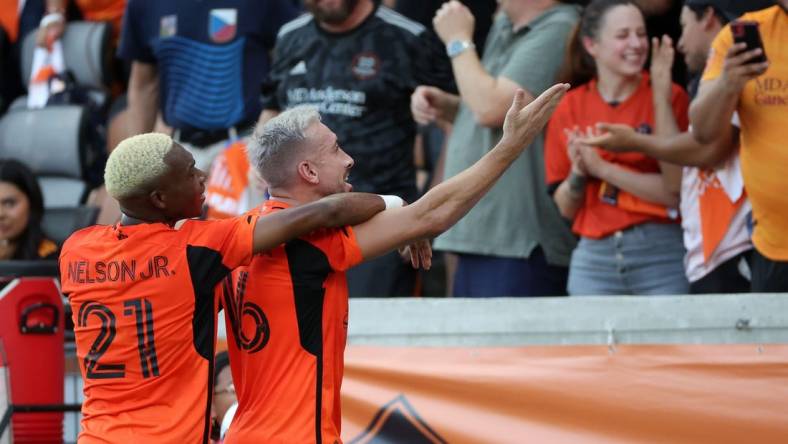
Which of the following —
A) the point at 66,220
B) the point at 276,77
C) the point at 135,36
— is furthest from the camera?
the point at 135,36

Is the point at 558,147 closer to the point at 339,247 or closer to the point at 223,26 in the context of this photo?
the point at 339,247

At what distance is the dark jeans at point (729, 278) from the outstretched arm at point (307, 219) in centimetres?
214

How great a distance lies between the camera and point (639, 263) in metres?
5.66

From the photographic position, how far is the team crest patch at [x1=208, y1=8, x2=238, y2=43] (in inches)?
300

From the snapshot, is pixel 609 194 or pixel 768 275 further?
pixel 609 194

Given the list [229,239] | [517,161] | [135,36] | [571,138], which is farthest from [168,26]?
[229,239]

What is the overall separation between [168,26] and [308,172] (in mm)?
4036

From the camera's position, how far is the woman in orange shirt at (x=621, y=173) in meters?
5.64

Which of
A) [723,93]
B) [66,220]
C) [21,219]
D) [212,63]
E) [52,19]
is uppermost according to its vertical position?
[723,93]

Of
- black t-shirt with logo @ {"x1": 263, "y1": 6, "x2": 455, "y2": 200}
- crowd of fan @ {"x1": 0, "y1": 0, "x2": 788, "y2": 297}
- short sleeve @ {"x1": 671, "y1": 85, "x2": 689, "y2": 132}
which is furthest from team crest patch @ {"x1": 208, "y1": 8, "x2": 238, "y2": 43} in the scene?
short sleeve @ {"x1": 671, "y1": 85, "x2": 689, "y2": 132}

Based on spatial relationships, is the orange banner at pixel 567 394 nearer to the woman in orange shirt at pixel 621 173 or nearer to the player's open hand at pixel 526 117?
the woman in orange shirt at pixel 621 173

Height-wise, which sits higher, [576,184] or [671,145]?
[671,145]

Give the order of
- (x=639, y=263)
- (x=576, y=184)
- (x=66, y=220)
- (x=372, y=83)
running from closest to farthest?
1. (x=639, y=263)
2. (x=576, y=184)
3. (x=372, y=83)
4. (x=66, y=220)

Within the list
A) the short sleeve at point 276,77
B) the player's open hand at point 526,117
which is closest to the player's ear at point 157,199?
the player's open hand at point 526,117
